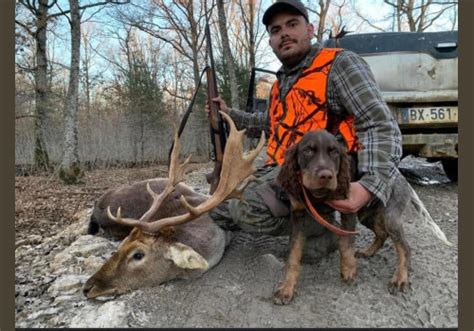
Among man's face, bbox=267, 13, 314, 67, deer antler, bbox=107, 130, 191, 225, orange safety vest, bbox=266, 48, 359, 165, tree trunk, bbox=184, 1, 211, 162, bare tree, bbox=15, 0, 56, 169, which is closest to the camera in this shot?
orange safety vest, bbox=266, 48, 359, 165

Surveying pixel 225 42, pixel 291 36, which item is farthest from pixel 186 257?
pixel 225 42

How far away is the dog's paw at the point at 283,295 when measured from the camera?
2.80 meters

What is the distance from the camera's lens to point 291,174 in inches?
109

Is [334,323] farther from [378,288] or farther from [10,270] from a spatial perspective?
[10,270]

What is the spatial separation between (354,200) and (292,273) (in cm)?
69

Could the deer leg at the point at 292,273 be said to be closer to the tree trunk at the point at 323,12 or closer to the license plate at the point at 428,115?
the license plate at the point at 428,115

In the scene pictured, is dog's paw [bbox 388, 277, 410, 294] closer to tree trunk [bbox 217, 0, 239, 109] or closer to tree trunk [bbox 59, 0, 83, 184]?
tree trunk [bbox 59, 0, 83, 184]

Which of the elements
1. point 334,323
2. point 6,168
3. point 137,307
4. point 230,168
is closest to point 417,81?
point 230,168

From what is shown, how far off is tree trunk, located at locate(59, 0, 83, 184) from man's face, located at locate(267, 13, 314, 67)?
7936 millimetres

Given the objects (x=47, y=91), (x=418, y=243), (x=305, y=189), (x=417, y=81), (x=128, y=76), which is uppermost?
(x=128, y=76)

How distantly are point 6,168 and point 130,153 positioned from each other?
55.0 feet

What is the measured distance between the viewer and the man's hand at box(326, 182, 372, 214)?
275 centimetres

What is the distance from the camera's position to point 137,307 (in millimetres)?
2938

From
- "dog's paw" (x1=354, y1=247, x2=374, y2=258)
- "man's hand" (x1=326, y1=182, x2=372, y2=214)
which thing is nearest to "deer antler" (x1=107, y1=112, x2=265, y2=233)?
"man's hand" (x1=326, y1=182, x2=372, y2=214)
